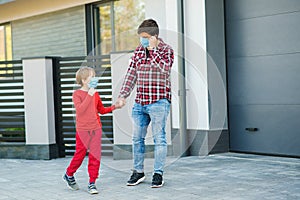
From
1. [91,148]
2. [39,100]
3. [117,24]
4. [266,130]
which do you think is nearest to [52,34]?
[117,24]

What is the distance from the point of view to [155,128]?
631 centimetres

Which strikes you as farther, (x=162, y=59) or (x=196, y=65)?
(x=196, y=65)

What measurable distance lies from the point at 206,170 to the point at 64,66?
325 centimetres

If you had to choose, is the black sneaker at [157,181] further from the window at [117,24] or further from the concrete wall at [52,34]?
the concrete wall at [52,34]

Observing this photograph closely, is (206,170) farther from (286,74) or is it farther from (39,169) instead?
(39,169)

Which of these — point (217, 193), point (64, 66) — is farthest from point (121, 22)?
point (217, 193)

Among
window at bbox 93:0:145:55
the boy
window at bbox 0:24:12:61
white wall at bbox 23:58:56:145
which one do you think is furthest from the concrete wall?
the boy

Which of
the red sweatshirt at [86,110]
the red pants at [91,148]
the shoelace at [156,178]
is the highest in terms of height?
the red sweatshirt at [86,110]

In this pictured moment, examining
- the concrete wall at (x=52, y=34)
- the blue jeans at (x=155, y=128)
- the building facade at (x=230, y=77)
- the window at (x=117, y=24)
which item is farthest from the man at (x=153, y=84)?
the concrete wall at (x=52, y=34)

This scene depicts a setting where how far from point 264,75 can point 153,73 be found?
8.70 ft

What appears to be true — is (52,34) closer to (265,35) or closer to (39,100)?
(39,100)

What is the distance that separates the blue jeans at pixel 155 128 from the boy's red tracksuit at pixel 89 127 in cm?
44

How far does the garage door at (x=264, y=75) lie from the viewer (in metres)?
7.96

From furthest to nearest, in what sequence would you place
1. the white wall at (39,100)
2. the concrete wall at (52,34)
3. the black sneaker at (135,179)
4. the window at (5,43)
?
1. the window at (5,43)
2. the concrete wall at (52,34)
3. the white wall at (39,100)
4. the black sneaker at (135,179)
